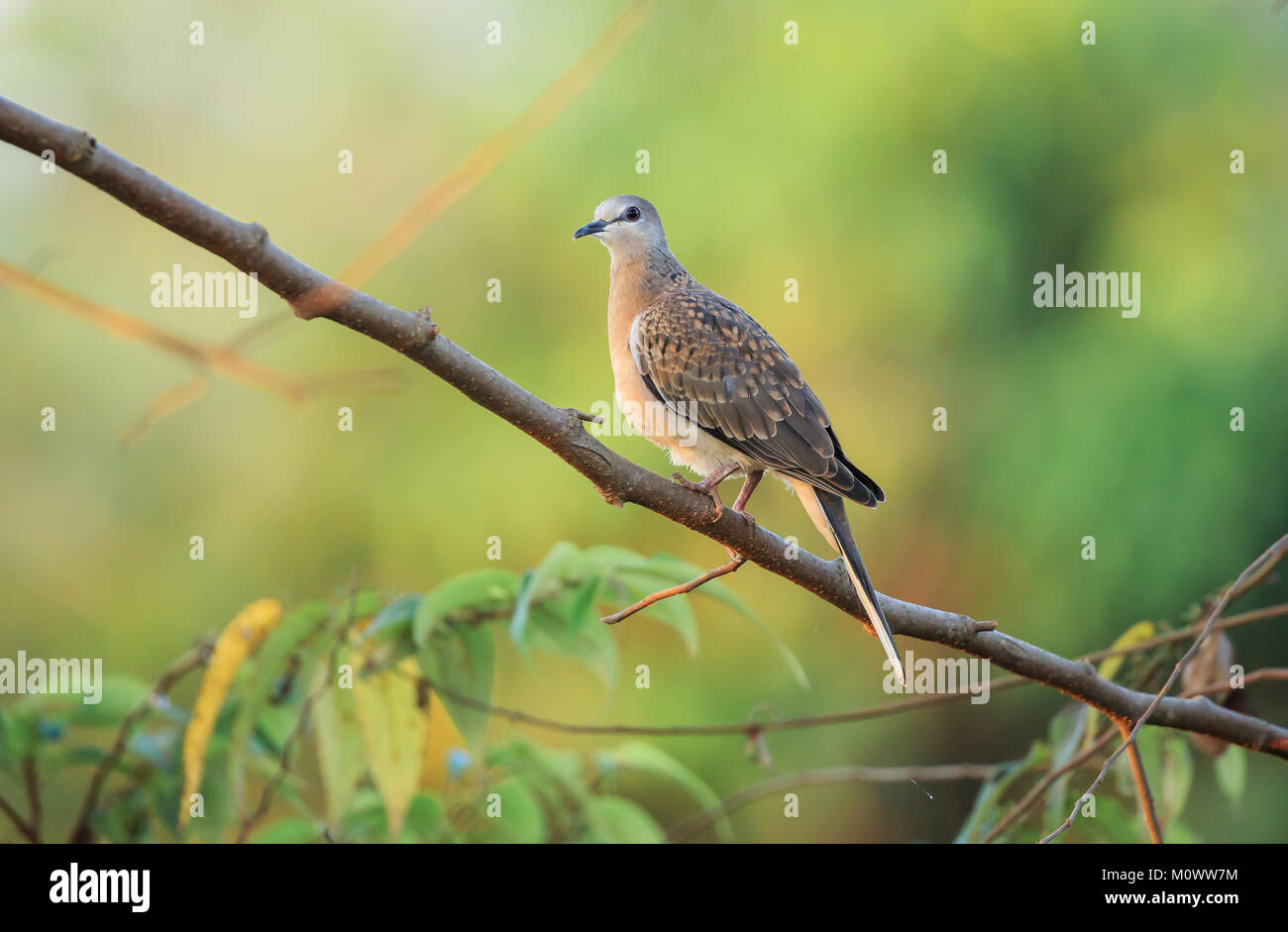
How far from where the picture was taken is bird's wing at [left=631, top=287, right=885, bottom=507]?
2.60 meters

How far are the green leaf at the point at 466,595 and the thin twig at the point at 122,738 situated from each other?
19.0 inches

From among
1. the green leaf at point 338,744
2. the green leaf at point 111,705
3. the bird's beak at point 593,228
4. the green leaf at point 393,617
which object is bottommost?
the green leaf at point 338,744

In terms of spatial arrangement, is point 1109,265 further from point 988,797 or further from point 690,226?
point 988,797

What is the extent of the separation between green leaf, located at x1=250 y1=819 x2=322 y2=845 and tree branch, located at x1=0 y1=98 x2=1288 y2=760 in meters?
1.12

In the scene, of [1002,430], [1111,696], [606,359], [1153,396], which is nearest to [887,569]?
[1002,430]

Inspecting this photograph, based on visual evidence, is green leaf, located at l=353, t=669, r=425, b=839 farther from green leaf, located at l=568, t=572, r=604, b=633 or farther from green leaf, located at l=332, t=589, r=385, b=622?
green leaf, located at l=568, t=572, r=604, b=633

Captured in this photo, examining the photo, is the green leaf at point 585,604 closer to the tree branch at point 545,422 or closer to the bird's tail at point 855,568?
the tree branch at point 545,422

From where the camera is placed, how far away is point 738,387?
9.38 feet

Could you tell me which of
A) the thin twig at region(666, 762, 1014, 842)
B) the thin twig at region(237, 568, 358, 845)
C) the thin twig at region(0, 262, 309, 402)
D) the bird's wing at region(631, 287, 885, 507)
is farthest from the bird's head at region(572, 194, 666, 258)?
the thin twig at region(0, 262, 309, 402)

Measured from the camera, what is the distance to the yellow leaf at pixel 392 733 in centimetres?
211

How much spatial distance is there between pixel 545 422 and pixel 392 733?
0.92 meters

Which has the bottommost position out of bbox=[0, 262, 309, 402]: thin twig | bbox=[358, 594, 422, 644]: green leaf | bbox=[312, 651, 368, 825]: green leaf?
bbox=[312, 651, 368, 825]: green leaf

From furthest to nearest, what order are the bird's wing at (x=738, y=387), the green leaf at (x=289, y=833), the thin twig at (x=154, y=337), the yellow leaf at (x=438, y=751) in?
the yellow leaf at (x=438, y=751)
the bird's wing at (x=738, y=387)
the green leaf at (x=289, y=833)
the thin twig at (x=154, y=337)

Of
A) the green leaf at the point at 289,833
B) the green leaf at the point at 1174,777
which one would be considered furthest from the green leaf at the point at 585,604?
the green leaf at the point at 1174,777
